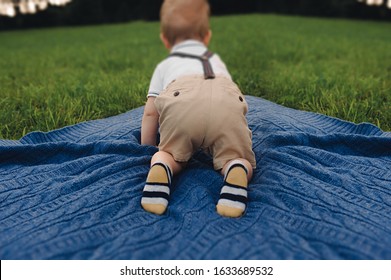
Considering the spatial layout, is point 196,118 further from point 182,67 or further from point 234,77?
point 234,77

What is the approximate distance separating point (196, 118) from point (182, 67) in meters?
→ 0.34

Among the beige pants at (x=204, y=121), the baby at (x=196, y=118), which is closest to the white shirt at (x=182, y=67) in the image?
the baby at (x=196, y=118)

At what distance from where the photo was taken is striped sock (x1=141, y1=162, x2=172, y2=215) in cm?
171

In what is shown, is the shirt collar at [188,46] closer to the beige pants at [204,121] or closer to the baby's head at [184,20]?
the baby's head at [184,20]

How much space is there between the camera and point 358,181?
1.95 meters

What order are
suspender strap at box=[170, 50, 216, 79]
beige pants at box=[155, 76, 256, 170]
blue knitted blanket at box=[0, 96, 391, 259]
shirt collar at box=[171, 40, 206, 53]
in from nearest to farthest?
1. blue knitted blanket at box=[0, 96, 391, 259]
2. beige pants at box=[155, 76, 256, 170]
3. suspender strap at box=[170, 50, 216, 79]
4. shirt collar at box=[171, 40, 206, 53]

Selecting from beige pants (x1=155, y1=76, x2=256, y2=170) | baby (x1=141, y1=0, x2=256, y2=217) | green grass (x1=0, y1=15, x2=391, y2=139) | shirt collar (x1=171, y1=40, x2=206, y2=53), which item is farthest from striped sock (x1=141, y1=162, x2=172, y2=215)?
green grass (x1=0, y1=15, x2=391, y2=139)

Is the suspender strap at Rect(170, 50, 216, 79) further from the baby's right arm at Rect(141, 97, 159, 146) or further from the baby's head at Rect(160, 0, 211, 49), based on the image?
the baby's right arm at Rect(141, 97, 159, 146)

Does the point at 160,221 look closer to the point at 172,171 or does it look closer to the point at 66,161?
the point at 172,171

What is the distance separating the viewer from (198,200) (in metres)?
1.78

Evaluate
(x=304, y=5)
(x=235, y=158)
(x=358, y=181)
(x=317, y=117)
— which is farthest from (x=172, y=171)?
(x=304, y=5)

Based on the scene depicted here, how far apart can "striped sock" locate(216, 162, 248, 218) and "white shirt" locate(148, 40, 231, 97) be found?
0.49 m

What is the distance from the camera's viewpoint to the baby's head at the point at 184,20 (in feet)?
6.54
